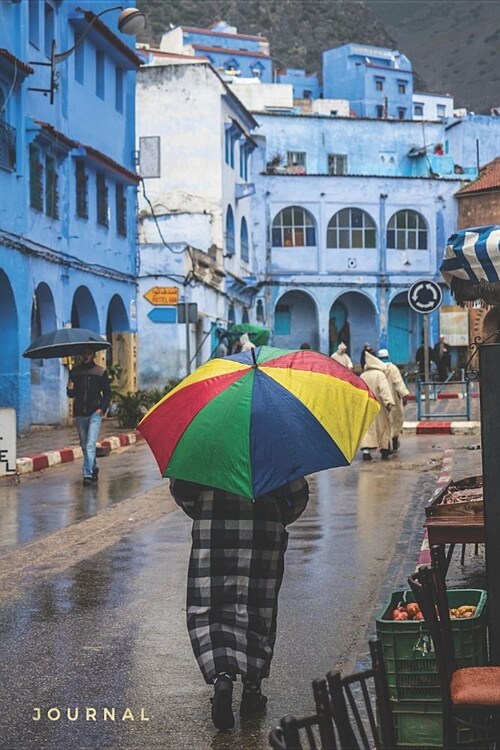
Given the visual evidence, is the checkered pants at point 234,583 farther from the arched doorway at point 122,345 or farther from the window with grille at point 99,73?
the arched doorway at point 122,345

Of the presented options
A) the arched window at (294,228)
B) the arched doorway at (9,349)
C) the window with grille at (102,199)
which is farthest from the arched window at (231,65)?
the arched doorway at (9,349)

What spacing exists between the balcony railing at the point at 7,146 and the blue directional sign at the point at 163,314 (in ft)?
40.5

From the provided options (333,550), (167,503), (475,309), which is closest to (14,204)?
(167,503)

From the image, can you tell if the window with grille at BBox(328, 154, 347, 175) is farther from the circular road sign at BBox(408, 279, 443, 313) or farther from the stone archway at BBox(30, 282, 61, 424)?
the circular road sign at BBox(408, 279, 443, 313)

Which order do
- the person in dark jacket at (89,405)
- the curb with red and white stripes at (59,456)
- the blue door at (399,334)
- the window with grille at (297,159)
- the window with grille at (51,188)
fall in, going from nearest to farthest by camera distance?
1. the person in dark jacket at (89,405)
2. the curb with red and white stripes at (59,456)
3. the window with grille at (51,188)
4. the blue door at (399,334)
5. the window with grille at (297,159)

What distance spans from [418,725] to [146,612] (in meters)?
3.51

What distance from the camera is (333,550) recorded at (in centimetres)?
1038

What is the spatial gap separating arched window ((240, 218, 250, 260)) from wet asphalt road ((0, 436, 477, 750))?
1387 inches

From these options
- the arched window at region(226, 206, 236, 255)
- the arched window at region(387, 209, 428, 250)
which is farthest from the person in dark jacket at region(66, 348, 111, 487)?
the arched window at region(387, 209, 428, 250)

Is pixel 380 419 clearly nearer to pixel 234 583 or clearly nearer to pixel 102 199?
pixel 234 583

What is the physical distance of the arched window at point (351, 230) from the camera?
53.8m

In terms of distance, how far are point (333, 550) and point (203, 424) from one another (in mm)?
5159

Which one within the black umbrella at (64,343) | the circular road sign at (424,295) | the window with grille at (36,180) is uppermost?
the window with grille at (36,180)

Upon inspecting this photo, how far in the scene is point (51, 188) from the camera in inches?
1062
